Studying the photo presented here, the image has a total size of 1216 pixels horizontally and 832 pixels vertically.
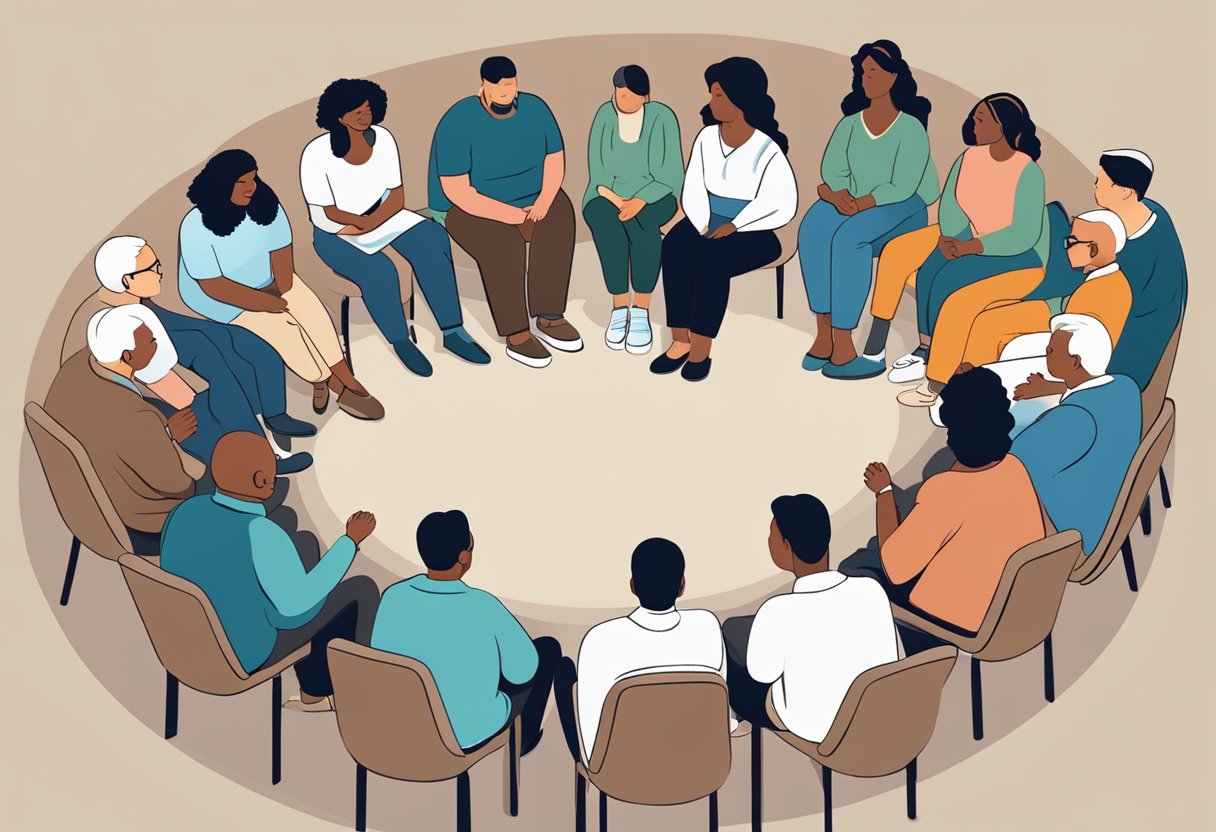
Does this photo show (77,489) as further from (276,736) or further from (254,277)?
(254,277)

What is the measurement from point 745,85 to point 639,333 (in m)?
1.49

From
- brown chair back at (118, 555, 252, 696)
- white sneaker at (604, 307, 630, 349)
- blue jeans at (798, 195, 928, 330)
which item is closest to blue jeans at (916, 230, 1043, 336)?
blue jeans at (798, 195, 928, 330)

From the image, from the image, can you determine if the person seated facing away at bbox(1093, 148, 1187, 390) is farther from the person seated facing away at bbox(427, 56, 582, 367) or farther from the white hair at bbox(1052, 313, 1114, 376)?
the person seated facing away at bbox(427, 56, 582, 367)

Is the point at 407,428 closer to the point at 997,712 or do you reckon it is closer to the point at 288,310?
the point at 288,310

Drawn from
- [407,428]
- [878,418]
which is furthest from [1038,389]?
[407,428]

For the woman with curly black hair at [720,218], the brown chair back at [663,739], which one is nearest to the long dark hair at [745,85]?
the woman with curly black hair at [720,218]

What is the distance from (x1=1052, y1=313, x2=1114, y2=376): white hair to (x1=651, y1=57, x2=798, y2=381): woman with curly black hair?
225 cm

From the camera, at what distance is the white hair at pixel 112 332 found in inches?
333

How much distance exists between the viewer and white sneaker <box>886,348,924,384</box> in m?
10.0

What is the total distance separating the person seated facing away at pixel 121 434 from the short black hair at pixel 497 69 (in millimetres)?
2500

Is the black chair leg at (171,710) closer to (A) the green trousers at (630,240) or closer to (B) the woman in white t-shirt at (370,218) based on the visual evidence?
(B) the woman in white t-shirt at (370,218)

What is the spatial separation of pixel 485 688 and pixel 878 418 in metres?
3.36

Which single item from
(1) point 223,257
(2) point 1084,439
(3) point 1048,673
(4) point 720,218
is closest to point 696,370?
(4) point 720,218

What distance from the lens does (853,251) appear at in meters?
10.0
